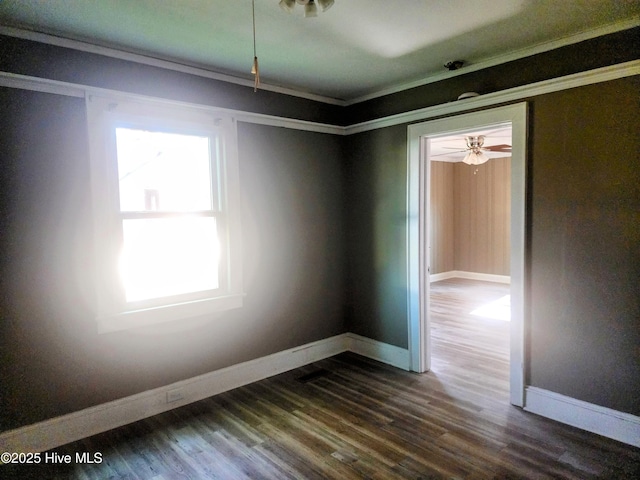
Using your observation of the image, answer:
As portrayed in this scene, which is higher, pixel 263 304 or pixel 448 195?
pixel 448 195

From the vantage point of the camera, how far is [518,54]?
2.98m

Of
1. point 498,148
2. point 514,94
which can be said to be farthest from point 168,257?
point 498,148

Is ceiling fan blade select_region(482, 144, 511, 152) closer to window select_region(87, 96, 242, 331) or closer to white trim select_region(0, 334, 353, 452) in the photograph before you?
white trim select_region(0, 334, 353, 452)

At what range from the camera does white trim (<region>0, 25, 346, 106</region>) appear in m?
2.52

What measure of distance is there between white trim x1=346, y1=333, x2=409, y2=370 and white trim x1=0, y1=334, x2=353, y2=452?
0.34 meters

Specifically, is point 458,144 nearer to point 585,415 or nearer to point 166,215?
point 585,415

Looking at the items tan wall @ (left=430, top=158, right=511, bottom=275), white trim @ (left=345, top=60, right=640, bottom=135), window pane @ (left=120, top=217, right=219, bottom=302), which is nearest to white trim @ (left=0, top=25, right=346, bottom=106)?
white trim @ (left=345, top=60, right=640, bottom=135)

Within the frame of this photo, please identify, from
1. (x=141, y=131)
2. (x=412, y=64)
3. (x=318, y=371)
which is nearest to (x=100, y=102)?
(x=141, y=131)

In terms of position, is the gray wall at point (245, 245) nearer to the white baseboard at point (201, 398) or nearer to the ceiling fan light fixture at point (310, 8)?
the white baseboard at point (201, 398)

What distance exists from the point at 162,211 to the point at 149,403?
4.85ft

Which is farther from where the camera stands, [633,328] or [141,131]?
[141,131]

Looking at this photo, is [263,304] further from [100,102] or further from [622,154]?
[622,154]

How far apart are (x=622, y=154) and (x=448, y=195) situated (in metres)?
6.55

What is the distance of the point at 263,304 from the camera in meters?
3.74
